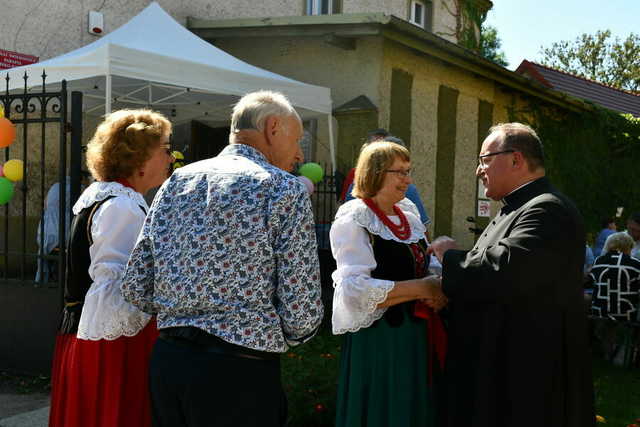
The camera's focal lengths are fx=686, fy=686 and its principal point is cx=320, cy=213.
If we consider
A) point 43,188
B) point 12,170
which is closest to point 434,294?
point 43,188

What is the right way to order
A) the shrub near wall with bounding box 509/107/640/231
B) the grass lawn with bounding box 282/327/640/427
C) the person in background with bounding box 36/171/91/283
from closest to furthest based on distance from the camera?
the grass lawn with bounding box 282/327/640/427, the person in background with bounding box 36/171/91/283, the shrub near wall with bounding box 509/107/640/231

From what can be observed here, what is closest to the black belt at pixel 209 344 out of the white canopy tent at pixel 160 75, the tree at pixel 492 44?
the white canopy tent at pixel 160 75

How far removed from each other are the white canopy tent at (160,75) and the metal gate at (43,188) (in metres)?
0.44

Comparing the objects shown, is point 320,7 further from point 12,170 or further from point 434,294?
point 434,294

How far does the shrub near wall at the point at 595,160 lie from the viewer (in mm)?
14227

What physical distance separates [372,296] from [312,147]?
22.6 ft

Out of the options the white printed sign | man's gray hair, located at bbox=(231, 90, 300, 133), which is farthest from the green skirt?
the white printed sign

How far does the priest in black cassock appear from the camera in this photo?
102 inches

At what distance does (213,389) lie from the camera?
2.10 m

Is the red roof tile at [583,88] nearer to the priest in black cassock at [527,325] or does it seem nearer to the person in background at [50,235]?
the person in background at [50,235]

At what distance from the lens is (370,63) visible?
9.45 meters

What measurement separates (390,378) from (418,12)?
14.2 metres

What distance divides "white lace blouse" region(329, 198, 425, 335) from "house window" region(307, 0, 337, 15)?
1078 cm

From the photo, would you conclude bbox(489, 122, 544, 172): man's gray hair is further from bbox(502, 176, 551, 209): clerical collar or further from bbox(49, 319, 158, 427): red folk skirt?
bbox(49, 319, 158, 427): red folk skirt
